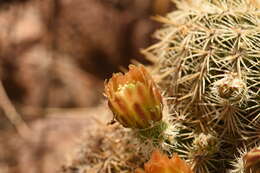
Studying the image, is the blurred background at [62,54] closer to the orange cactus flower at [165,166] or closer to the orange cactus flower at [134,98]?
the orange cactus flower at [134,98]

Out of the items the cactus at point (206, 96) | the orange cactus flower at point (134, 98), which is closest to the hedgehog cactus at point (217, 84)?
the cactus at point (206, 96)

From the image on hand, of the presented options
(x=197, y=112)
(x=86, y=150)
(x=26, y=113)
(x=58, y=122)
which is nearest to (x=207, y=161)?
(x=197, y=112)

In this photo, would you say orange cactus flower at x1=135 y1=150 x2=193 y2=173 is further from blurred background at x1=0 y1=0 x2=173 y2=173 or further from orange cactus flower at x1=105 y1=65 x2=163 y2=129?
blurred background at x1=0 y1=0 x2=173 y2=173

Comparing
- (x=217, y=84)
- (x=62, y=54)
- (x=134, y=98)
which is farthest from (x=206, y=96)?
(x=62, y=54)

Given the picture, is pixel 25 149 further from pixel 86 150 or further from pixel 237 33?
pixel 237 33

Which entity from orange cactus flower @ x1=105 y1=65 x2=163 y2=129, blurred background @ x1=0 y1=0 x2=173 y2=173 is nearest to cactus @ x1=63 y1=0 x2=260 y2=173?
orange cactus flower @ x1=105 y1=65 x2=163 y2=129
